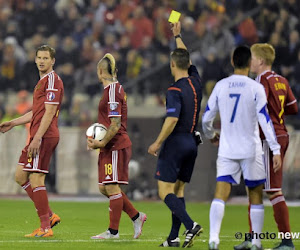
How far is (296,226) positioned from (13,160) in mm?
8256

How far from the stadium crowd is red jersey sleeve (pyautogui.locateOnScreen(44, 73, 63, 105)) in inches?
371

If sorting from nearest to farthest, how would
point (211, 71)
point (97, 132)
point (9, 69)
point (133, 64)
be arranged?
1. point (97, 132)
2. point (211, 71)
3. point (133, 64)
4. point (9, 69)

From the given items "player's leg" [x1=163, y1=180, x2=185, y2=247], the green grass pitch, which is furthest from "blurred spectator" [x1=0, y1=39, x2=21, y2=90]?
"player's leg" [x1=163, y1=180, x2=185, y2=247]

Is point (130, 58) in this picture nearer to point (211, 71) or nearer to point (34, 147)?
point (211, 71)

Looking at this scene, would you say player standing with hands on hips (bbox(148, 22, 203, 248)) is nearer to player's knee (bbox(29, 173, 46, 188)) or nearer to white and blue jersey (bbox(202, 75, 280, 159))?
white and blue jersey (bbox(202, 75, 280, 159))

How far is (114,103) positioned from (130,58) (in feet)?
42.7

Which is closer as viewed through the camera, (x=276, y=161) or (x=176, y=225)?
(x=276, y=161)

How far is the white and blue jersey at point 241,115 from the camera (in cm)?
860

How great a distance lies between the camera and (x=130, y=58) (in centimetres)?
2328

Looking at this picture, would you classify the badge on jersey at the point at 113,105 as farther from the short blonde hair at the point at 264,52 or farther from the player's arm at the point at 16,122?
the short blonde hair at the point at 264,52

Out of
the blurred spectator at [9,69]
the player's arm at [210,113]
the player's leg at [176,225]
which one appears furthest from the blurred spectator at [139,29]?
the player's arm at [210,113]

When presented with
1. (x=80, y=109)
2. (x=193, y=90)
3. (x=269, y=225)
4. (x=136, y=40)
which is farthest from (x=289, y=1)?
(x=193, y=90)

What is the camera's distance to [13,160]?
1928cm

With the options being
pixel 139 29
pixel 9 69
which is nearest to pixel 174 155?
pixel 139 29
